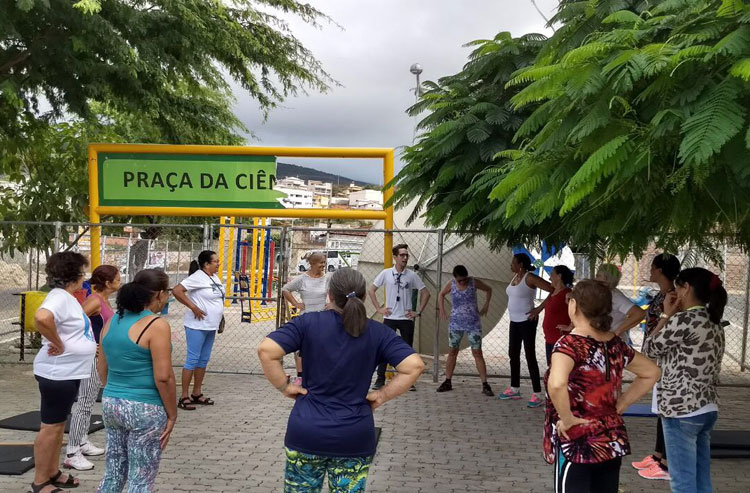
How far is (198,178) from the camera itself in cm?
1002

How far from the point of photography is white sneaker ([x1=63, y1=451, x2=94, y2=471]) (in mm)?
5953

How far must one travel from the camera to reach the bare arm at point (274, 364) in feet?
11.6

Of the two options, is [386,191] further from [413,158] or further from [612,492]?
[612,492]

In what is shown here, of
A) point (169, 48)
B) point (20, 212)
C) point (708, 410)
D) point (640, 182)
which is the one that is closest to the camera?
point (640, 182)

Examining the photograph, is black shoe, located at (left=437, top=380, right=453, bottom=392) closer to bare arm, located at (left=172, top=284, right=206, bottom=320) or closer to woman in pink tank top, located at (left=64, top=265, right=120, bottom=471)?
bare arm, located at (left=172, top=284, right=206, bottom=320)

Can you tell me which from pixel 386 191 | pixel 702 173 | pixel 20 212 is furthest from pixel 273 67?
pixel 702 173

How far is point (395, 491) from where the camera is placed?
573cm

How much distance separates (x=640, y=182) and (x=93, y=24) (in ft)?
24.8

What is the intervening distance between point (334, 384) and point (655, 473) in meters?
3.82

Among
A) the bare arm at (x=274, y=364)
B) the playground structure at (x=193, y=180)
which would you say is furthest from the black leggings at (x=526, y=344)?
the bare arm at (x=274, y=364)

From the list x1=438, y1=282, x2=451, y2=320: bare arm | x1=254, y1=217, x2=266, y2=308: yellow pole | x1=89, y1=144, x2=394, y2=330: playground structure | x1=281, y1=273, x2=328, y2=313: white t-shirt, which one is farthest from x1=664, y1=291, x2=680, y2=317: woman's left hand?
x1=254, y1=217, x2=266, y2=308: yellow pole

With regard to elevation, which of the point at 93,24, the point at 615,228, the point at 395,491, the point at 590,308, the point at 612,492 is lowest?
the point at 395,491

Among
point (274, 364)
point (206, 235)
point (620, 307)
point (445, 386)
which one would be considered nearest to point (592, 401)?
point (274, 364)

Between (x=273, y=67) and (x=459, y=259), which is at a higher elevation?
(x=273, y=67)
